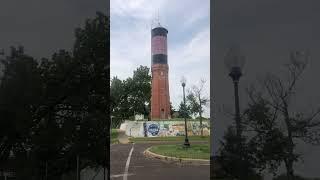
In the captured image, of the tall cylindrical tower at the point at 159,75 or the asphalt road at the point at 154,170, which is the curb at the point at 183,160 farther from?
the tall cylindrical tower at the point at 159,75

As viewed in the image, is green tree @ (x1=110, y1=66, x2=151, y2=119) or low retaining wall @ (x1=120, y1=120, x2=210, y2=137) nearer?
green tree @ (x1=110, y1=66, x2=151, y2=119)

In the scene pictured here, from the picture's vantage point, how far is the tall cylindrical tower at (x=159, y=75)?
153 feet

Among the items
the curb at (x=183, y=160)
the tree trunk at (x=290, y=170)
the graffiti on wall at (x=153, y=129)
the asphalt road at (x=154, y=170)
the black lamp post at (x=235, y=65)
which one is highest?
the black lamp post at (x=235, y=65)

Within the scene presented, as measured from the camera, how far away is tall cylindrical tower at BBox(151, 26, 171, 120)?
46.6 meters

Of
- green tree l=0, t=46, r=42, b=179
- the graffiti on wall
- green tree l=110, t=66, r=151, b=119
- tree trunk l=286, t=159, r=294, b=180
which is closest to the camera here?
green tree l=0, t=46, r=42, b=179

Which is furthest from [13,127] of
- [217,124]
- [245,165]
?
[245,165]

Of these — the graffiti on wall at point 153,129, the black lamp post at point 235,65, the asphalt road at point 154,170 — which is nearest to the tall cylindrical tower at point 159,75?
the graffiti on wall at point 153,129

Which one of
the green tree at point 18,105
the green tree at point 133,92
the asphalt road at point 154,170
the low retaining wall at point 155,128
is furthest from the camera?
the low retaining wall at point 155,128

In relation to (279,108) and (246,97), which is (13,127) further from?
(279,108)

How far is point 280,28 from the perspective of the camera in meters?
9.78

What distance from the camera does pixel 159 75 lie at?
47.8 metres

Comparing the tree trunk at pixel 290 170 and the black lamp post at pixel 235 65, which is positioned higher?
the black lamp post at pixel 235 65

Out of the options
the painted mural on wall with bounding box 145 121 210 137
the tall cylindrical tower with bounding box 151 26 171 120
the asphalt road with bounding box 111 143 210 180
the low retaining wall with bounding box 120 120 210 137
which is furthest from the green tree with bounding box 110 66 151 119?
the asphalt road with bounding box 111 143 210 180

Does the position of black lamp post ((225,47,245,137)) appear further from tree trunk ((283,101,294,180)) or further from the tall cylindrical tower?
the tall cylindrical tower
